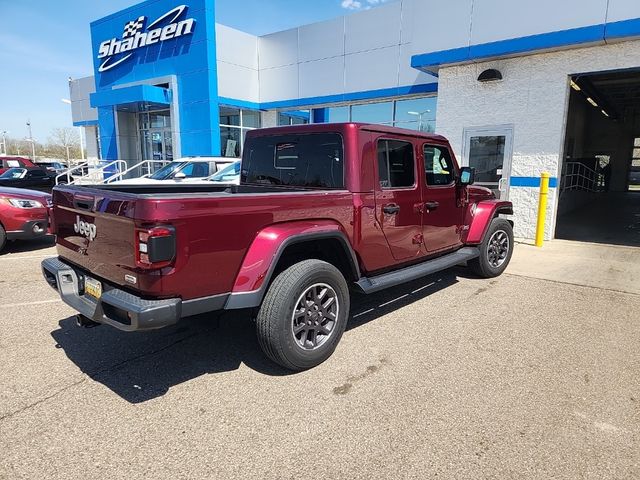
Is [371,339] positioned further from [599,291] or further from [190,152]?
[190,152]

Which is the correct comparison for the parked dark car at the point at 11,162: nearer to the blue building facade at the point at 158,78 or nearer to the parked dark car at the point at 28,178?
the parked dark car at the point at 28,178

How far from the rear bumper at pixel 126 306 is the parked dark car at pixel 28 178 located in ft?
44.3

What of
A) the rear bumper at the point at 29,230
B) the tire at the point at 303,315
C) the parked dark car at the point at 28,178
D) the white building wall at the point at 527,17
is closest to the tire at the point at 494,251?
the tire at the point at 303,315

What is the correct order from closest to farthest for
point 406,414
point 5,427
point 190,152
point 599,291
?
point 5,427 → point 406,414 → point 599,291 → point 190,152

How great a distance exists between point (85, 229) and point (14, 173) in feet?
48.2

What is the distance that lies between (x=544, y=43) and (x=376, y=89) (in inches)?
239

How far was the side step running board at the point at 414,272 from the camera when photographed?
12.8ft

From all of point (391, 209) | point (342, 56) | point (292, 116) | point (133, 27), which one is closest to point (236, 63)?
point (292, 116)

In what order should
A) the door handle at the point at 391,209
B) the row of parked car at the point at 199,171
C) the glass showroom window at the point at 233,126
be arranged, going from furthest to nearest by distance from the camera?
the glass showroom window at the point at 233,126, the row of parked car at the point at 199,171, the door handle at the point at 391,209

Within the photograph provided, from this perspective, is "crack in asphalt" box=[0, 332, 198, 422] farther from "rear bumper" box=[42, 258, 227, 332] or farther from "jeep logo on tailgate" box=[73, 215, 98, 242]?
"jeep logo on tailgate" box=[73, 215, 98, 242]

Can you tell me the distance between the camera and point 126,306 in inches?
Result: 106

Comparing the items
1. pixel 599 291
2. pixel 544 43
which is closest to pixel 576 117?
pixel 544 43

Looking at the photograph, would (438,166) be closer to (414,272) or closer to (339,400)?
(414,272)

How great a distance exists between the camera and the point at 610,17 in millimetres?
7387
